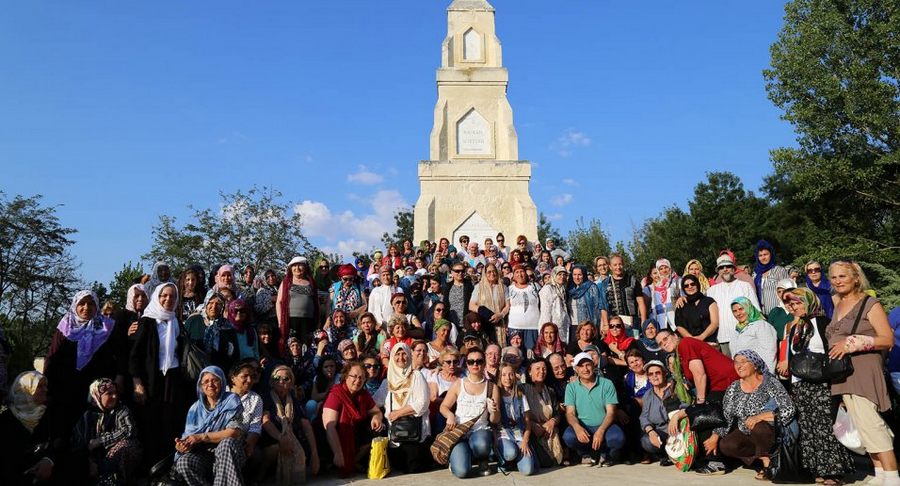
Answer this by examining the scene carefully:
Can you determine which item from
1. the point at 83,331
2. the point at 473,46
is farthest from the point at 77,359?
the point at 473,46

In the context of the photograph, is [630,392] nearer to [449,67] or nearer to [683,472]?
[683,472]

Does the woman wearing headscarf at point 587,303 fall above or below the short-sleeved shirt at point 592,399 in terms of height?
above

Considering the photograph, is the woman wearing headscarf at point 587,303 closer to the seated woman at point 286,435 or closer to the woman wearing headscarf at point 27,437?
the seated woman at point 286,435

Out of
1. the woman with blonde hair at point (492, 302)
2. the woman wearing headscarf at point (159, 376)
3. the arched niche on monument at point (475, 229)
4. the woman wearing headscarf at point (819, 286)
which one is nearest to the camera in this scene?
the woman wearing headscarf at point (159, 376)

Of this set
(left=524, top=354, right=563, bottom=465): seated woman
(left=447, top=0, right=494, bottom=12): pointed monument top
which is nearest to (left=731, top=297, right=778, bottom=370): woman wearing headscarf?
(left=524, top=354, right=563, bottom=465): seated woman

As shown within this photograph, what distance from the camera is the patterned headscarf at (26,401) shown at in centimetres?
497

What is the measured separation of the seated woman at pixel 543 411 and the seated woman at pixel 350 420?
153 centimetres

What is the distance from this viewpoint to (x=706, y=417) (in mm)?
5895

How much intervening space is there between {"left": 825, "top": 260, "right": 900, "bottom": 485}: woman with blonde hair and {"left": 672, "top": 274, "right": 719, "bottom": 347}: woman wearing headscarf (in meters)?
2.09

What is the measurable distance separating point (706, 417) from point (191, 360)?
4.76 m

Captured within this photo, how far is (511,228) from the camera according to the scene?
758 inches

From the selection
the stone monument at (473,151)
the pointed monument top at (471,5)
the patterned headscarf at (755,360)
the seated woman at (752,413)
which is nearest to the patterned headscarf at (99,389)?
the seated woman at (752,413)

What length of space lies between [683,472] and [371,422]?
2.97 meters

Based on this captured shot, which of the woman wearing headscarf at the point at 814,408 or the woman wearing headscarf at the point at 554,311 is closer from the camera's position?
the woman wearing headscarf at the point at 814,408
